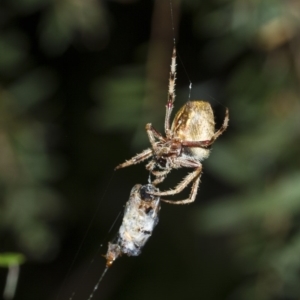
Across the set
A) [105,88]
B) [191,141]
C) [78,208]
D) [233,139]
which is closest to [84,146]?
[78,208]

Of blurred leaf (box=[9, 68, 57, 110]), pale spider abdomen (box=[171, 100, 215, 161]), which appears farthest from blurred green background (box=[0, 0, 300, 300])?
pale spider abdomen (box=[171, 100, 215, 161])

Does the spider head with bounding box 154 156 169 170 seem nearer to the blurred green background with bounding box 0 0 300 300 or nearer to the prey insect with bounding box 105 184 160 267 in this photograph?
the prey insect with bounding box 105 184 160 267

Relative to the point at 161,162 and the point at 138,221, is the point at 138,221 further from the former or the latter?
the point at 161,162

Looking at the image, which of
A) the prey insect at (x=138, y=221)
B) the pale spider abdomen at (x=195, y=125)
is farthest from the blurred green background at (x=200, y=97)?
the prey insect at (x=138, y=221)

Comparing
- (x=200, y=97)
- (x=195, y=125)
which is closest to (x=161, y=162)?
(x=195, y=125)

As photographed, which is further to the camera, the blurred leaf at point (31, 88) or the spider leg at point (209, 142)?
the blurred leaf at point (31, 88)

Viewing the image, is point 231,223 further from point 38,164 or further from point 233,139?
point 38,164

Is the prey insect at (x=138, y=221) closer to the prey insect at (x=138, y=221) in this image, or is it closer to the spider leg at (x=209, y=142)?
the prey insect at (x=138, y=221)
